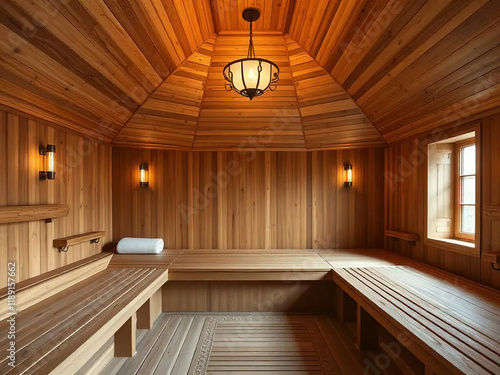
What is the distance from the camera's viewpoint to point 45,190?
2346 millimetres

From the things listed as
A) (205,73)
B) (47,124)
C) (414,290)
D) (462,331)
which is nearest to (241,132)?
(205,73)

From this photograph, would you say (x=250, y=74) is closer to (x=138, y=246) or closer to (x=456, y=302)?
(x=456, y=302)

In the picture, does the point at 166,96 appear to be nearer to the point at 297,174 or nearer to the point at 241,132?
the point at 241,132

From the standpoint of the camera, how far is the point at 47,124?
2.35 m

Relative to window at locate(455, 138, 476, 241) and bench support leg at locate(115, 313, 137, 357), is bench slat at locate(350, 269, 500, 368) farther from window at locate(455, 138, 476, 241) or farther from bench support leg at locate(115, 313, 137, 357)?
bench support leg at locate(115, 313, 137, 357)

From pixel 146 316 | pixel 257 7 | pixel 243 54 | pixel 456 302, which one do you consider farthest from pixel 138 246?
pixel 456 302

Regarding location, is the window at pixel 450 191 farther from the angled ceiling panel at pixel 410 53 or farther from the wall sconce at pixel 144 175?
the wall sconce at pixel 144 175

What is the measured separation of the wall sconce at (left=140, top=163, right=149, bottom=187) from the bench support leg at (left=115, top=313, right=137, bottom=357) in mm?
1758

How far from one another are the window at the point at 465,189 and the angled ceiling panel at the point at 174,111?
2795 mm

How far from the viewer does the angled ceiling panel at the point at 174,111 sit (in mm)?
2691

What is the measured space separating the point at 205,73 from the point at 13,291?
100 inches

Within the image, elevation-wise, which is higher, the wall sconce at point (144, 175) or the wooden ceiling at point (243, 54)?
the wooden ceiling at point (243, 54)

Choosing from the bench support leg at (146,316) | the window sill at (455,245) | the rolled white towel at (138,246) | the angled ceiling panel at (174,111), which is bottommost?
the bench support leg at (146,316)

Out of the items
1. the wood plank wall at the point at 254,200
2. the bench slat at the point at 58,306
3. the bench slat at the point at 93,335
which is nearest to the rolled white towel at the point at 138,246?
the wood plank wall at the point at 254,200
